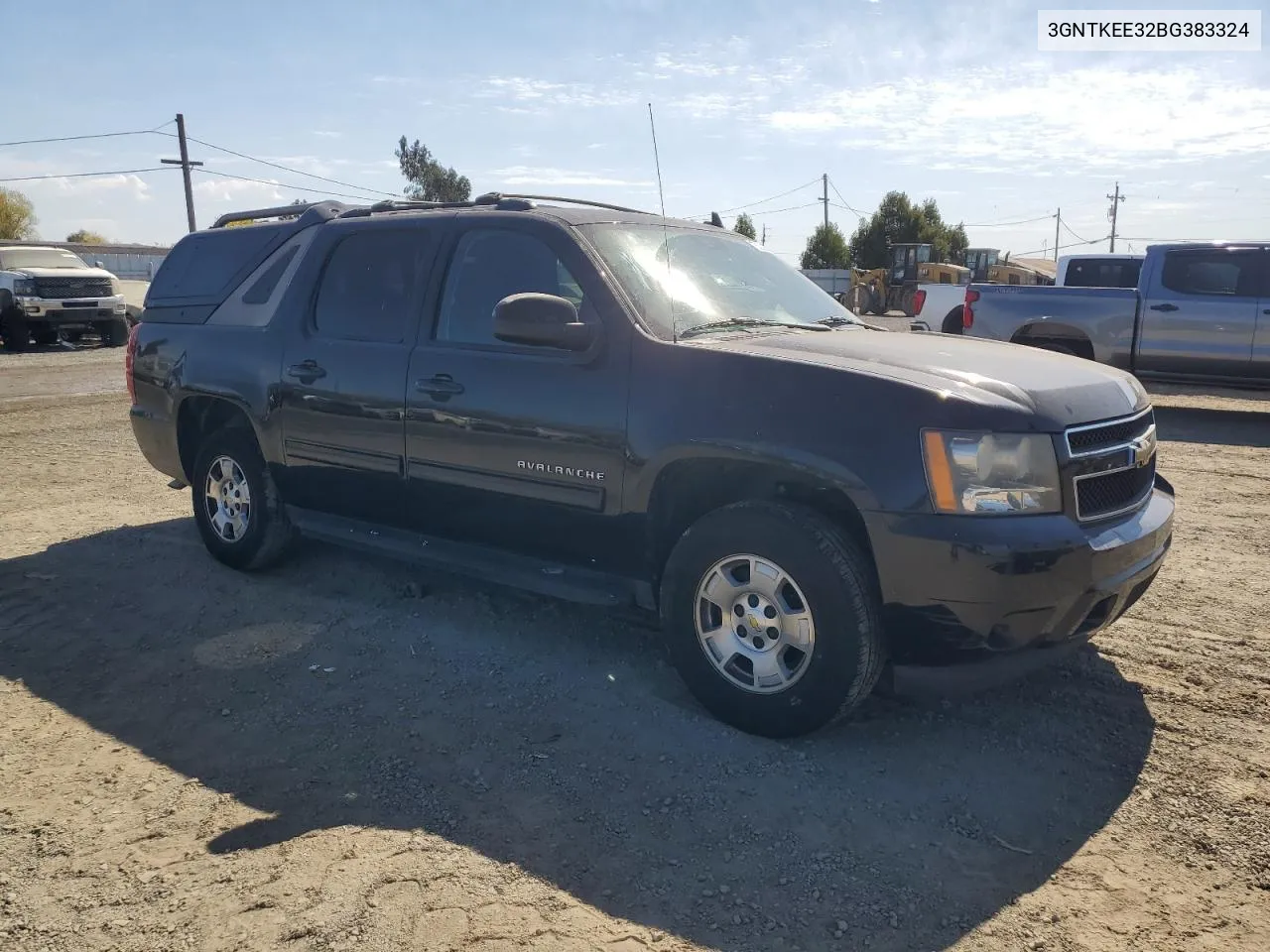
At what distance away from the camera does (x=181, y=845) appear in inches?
117

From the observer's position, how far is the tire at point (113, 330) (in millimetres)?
20641

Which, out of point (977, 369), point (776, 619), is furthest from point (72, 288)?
point (977, 369)

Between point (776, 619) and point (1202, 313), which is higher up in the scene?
point (1202, 313)

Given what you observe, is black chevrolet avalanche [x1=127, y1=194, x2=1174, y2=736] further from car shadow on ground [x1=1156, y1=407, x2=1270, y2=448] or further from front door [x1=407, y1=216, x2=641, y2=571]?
car shadow on ground [x1=1156, y1=407, x2=1270, y2=448]

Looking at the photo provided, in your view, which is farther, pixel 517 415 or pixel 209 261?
pixel 209 261

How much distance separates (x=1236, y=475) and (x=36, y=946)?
331 inches

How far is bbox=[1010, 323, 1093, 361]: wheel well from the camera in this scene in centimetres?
1157

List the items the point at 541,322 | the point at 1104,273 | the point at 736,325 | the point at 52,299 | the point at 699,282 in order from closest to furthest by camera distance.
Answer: the point at 541,322 < the point at 736,325 < the point at 699,282 < the point at 1104,273 < the point at 52,299

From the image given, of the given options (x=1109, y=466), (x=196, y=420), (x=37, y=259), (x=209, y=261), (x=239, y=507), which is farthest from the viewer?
(x=37, y=259)

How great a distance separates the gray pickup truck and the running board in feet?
28.4

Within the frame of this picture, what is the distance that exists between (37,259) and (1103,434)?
889 inches

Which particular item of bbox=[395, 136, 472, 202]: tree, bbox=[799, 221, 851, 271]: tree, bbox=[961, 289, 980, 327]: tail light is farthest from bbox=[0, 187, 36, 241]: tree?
bbox=[961, 289, 980, 327]: tail light

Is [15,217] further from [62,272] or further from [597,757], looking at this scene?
[597,757]

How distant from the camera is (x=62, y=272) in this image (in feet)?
65.9
